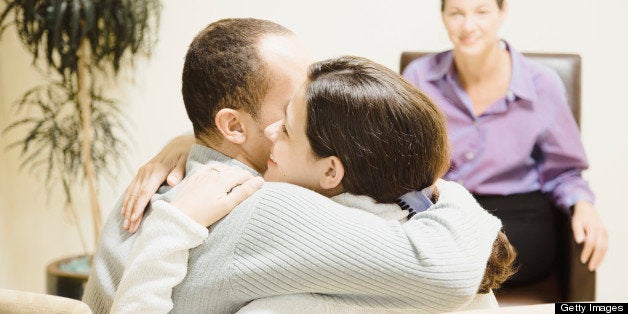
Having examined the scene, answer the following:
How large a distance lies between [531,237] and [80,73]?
5.78 ft

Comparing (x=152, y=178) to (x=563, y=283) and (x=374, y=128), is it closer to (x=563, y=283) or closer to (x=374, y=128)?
(x=374, y=128)

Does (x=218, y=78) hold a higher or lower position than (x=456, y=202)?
higher

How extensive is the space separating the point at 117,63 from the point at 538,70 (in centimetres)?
160

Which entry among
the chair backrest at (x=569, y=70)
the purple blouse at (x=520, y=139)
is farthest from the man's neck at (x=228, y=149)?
the chair backrest at (x=569, y=70)

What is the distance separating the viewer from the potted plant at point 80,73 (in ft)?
8.59

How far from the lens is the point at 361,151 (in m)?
1.00

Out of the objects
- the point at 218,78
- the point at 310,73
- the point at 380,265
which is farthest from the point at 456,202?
the point at 218,78

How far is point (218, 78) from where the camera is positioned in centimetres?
120

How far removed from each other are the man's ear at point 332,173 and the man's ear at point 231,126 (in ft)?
0.72

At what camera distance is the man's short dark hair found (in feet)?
3.92

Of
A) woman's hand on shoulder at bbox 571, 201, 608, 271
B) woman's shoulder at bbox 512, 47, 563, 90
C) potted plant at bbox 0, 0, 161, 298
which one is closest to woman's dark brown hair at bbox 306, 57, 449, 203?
woman's hand on shoulder at bbox 571, 201, 608, 271

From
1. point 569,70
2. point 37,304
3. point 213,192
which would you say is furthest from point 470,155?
point 37,304

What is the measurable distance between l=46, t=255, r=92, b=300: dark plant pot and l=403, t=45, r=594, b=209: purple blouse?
4.74ft

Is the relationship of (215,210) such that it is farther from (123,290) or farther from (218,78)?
(218,78)
